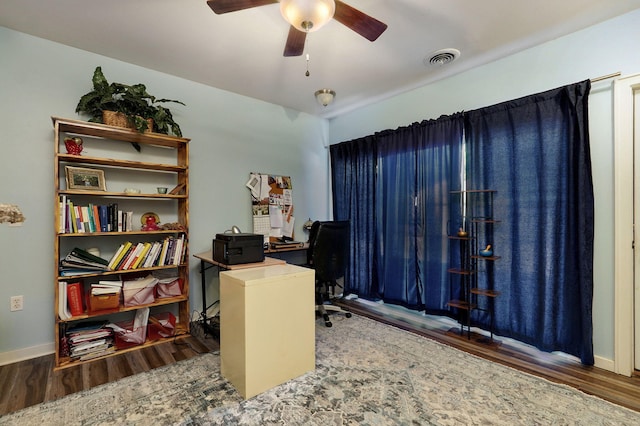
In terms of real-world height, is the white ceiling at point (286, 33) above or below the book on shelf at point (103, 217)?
above

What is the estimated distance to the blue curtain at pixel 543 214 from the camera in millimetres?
2117

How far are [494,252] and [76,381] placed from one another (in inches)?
131

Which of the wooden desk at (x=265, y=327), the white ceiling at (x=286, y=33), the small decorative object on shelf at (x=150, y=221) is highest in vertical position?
the white ceiling at (x=286, y=33)

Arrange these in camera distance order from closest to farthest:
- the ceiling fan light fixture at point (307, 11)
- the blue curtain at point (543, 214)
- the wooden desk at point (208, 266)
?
the ceiling fan light fixture at point (307, 11), the blue curtain at point (543, 214), the wooden desk at point (208, 266)

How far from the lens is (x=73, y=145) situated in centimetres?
233

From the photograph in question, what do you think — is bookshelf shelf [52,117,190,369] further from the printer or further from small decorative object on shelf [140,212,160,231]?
the printer

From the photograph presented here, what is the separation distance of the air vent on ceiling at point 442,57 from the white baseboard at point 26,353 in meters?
4.01

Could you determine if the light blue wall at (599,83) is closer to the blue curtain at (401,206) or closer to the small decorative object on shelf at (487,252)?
the blue curtain at (401,206)

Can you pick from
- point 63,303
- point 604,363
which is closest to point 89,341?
point 63,303

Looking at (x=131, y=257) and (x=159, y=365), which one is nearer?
(x=159, y=365)

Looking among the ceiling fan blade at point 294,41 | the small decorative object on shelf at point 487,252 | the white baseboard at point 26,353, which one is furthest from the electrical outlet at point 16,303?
the small decorative object on shelf at point 487,252

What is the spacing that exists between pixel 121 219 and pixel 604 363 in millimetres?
3850

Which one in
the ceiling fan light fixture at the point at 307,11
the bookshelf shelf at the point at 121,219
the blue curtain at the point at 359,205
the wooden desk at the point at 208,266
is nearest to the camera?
the ceiling fan light fixture at the point at 307,11

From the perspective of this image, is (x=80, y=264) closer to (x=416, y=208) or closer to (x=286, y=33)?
(x=286, y=33)
